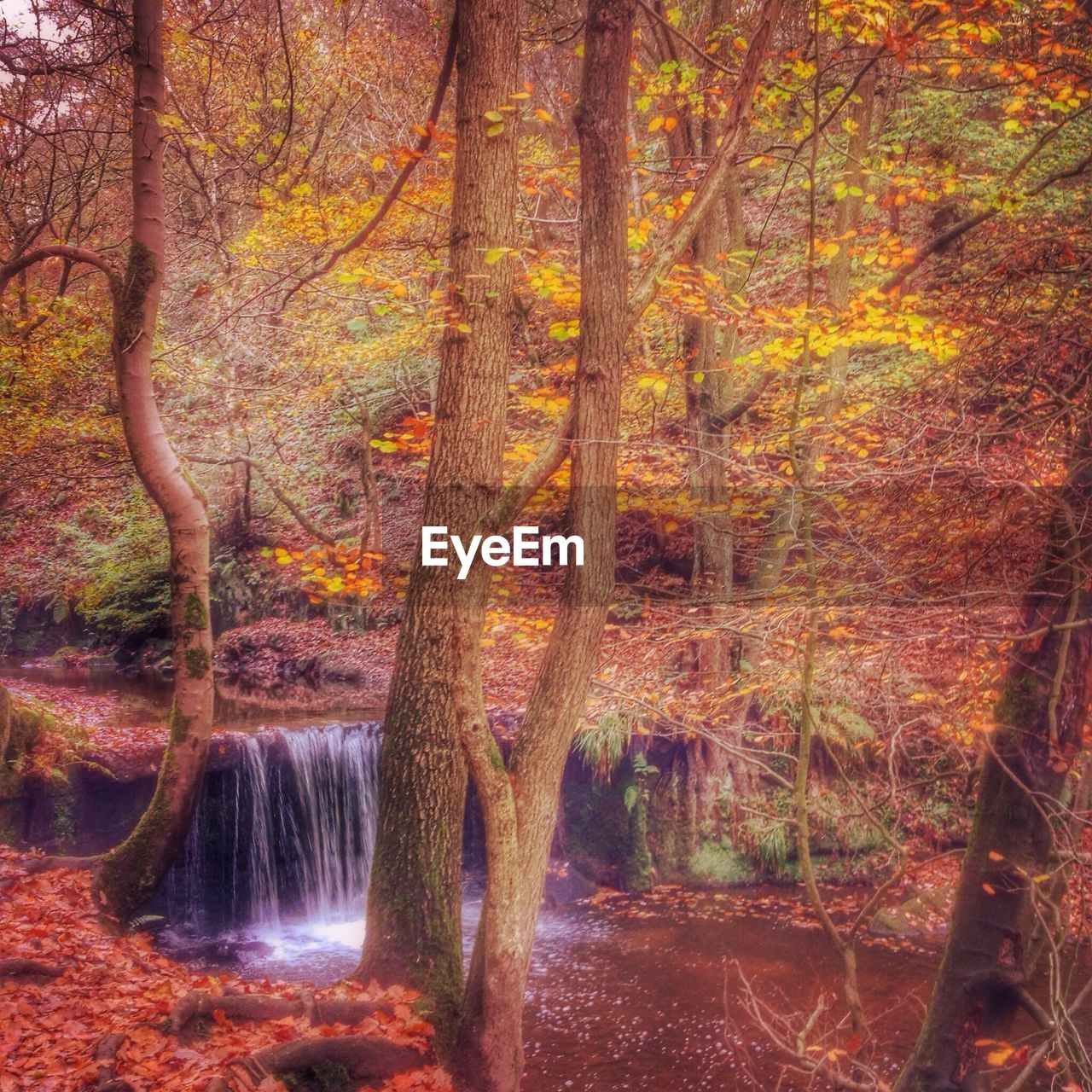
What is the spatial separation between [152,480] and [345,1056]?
12.9 ft

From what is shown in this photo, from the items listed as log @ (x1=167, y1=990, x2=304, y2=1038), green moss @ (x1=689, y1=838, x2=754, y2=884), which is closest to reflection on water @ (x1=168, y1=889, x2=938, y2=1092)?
green moss @ (x1=689, y1=838, x2=754, y2=884)

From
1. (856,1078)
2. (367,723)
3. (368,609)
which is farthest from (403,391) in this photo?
(856,1078)

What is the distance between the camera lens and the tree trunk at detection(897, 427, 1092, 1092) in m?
4.99

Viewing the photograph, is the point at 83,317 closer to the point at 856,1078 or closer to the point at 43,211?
the point at 43,211

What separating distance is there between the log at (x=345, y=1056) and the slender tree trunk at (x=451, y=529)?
401 mm

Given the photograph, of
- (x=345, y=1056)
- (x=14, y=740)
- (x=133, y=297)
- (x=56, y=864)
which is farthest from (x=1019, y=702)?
(x=14, y=740)

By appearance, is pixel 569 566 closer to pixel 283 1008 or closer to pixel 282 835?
pixel 283 1008

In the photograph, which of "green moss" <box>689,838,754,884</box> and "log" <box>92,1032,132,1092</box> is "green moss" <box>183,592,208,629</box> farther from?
"green moss" <box>689,838,754,884</box>

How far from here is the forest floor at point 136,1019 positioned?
12.7ft

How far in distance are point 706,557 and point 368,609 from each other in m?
7.10

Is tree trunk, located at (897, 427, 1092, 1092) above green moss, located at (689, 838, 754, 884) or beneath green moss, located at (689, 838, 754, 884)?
above

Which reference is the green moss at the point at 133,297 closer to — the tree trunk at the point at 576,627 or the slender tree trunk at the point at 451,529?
the slender tree trunk at the point at 451,529

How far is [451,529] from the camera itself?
16.4 ft

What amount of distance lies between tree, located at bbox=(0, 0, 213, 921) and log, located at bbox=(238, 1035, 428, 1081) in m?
2.41
